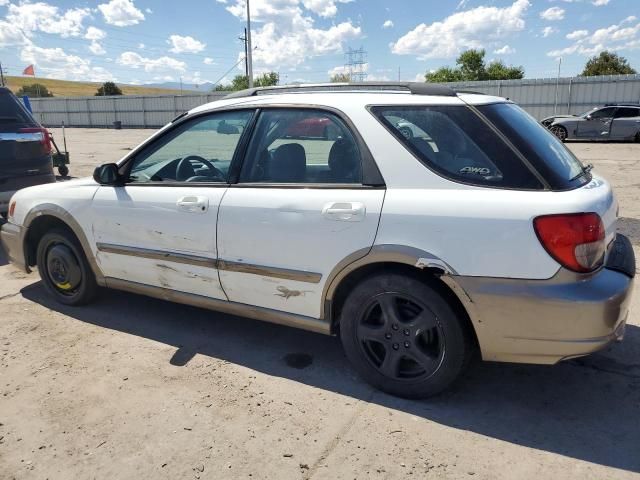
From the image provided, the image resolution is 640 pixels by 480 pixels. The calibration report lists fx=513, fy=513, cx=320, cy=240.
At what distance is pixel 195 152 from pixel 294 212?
1153 millimetres

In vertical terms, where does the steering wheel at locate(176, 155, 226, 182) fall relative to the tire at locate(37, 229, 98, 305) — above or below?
above

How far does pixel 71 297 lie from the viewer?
169 inches

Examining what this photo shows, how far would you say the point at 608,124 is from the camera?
1944cm

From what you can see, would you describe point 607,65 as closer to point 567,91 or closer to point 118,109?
point 567,91

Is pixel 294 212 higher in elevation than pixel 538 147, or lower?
lower

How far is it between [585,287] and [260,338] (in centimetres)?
222

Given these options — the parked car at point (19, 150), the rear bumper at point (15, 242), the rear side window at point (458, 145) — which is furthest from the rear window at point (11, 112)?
the rear side window at point (458, 145)

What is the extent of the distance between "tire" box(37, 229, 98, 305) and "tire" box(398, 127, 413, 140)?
276cm

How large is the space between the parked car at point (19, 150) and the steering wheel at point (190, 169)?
3.67 meters

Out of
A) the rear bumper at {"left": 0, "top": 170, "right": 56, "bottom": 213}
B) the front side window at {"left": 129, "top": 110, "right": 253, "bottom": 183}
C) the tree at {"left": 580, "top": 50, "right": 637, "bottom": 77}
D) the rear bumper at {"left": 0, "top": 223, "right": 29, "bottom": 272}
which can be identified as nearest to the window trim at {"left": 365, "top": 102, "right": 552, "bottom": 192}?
the front side window at {"left": 129, "top": 110, "right": 253, "bottom": 183}

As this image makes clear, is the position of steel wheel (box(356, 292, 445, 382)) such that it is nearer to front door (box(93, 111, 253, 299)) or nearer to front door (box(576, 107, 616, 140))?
front door (box(93, 111, 253, 299))

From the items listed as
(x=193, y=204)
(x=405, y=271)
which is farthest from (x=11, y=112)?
(x=405, y=271)

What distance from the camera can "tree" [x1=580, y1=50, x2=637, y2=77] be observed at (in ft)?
176

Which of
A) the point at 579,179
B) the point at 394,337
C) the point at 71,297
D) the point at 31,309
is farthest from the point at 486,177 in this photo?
the point at 31,309
